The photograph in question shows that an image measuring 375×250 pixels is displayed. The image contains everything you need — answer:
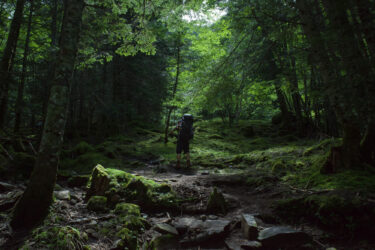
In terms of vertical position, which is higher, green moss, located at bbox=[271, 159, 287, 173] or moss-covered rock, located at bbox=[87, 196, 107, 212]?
green moss, located at bbox=[271, 159, 287, 173]

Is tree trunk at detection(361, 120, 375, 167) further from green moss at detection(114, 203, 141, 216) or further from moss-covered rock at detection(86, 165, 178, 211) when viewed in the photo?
green moss at detection(114, 203, 141, 216)

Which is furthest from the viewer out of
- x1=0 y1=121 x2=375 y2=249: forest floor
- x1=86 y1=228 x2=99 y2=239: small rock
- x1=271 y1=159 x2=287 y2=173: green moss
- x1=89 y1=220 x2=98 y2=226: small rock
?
x1=271 y1=159 x2=287 y2=173: green moss

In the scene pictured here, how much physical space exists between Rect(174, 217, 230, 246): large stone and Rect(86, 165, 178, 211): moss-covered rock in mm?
706

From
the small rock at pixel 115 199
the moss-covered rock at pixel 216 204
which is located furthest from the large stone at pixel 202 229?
the small rock at pixel 115 199

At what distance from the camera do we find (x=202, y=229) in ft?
11.1

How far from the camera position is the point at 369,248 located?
2523mm

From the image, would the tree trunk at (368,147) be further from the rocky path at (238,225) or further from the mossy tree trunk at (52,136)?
the mossy tree trunk at (52,136)

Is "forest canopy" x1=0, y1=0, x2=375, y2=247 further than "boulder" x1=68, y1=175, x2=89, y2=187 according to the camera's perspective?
No

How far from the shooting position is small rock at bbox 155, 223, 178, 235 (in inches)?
131

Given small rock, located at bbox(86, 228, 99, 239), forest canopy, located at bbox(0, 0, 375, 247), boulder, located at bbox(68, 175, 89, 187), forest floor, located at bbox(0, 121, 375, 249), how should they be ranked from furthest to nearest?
boulder, located at bbox(68, 175, 89, 187)
small rock, located at bbox(86, 228, 99, 239)
forest floor, located at bbox(0, 121, 375, 249)
forest canopy, located at bbox(0, 0, 375, 247)

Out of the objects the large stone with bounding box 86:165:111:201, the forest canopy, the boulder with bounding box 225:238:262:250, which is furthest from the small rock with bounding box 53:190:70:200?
the boulder with bounding box 225:238:262:250

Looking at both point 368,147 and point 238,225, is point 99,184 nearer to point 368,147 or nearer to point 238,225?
point 238,225

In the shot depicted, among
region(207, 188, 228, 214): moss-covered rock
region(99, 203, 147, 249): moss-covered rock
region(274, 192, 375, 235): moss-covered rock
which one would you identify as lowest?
region(99, 203, 147, 249): moss-covered rock

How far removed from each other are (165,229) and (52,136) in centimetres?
242
